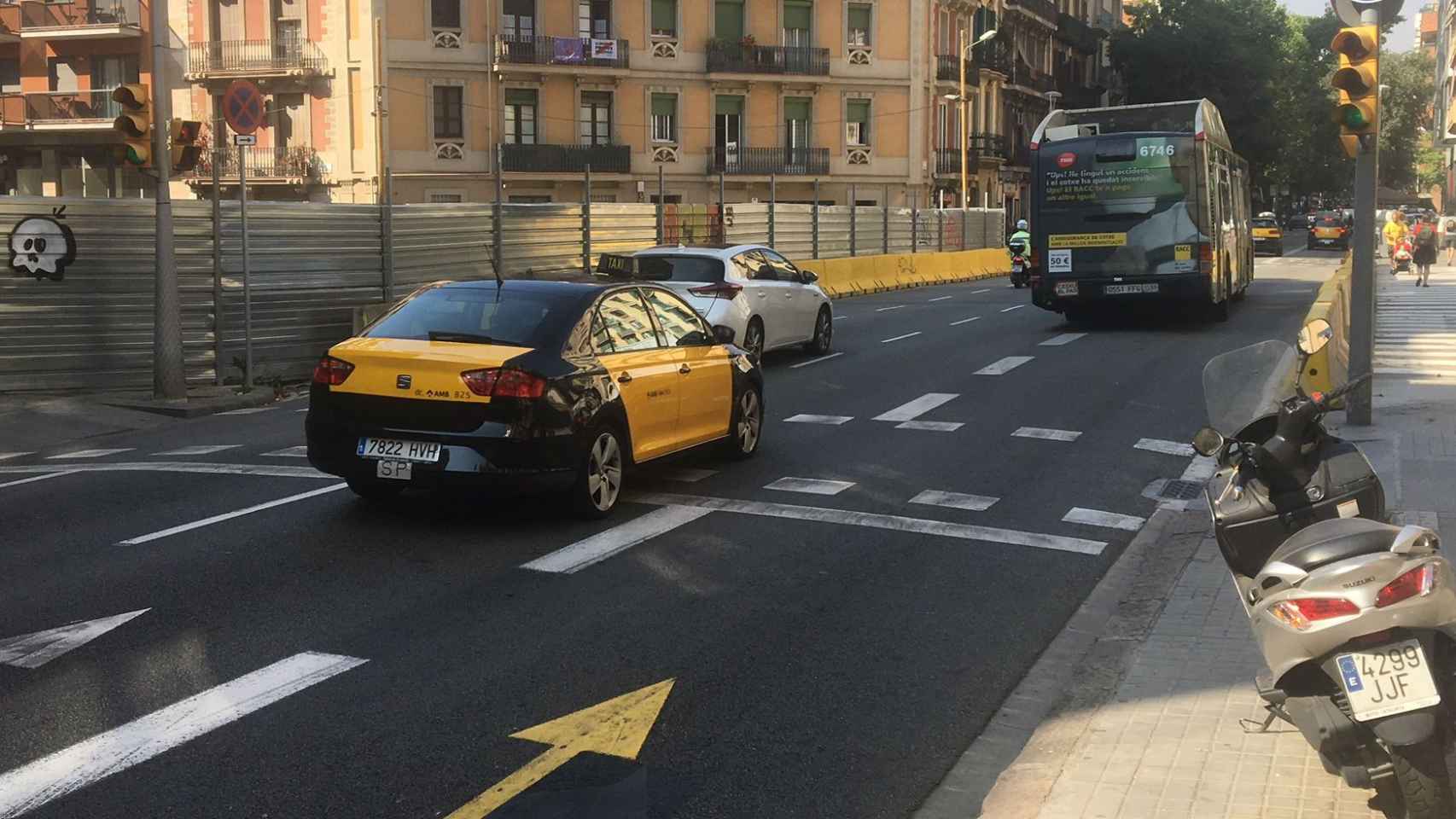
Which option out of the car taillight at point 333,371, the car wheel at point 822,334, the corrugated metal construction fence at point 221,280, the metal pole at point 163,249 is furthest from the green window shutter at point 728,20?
the car taillight at point 333,371

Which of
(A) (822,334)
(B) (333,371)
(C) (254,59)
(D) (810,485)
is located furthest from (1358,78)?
(C) (254,59)

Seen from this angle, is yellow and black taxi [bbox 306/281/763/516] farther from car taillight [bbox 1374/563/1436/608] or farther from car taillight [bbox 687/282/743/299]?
car taillight [bbox 687/282/743/299]

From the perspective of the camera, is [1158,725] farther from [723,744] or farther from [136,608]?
[136,608]

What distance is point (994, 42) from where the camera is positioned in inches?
2746

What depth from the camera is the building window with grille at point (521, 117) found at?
53.2m

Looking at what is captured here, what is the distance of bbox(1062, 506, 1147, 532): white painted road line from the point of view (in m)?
10.0

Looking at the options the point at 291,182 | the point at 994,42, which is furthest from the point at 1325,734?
the point at 994,42

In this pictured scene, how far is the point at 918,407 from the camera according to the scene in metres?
15.5

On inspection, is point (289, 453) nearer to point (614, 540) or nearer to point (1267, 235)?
point (614, 540)

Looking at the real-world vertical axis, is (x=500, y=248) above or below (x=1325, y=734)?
above

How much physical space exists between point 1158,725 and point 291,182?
47.0 m

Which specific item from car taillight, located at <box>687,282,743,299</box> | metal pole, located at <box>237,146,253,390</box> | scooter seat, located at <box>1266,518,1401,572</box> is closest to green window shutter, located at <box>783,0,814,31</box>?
car taillight, located at <box>687,282,743,299</box>

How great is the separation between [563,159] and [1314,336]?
4883 centimetres

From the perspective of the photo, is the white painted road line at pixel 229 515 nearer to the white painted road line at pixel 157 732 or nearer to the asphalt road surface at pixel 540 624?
the asphalt road surface at pixel 540 624
